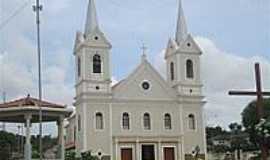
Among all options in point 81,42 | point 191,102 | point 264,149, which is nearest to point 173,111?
point 191,102

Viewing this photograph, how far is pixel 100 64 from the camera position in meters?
56.9

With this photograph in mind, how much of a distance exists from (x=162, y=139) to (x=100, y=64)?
9.45 meters

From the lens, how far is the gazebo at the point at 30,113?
29203 mm

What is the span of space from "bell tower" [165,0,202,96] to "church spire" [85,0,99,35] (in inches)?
341

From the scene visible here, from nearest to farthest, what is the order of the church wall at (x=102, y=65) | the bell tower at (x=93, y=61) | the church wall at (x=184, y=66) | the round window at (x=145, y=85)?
the bell tower at (x=93, y=61), the church wall at (x=102, y=65), the round window at (x=145, y=85), the church wall at (x=184, y=66)

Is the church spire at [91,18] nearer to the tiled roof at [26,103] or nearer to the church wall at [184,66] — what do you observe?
the church wall at [184,66]

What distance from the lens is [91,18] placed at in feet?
191

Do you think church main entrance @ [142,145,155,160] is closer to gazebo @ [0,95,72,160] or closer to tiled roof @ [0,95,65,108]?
gazebo @ [0,95,72,160]

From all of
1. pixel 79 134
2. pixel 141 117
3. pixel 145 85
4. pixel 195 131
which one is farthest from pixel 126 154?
pixel 195 131

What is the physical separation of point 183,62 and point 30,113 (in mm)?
32742

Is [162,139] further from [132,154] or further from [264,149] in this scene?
[264,149]

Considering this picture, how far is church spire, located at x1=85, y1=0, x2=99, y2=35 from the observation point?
57.7 metres

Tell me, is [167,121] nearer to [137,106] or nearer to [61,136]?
[137,106]

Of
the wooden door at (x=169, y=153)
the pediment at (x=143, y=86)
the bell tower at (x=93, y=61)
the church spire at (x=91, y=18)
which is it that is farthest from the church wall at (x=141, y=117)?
the church spire at (x=91, y=18)
